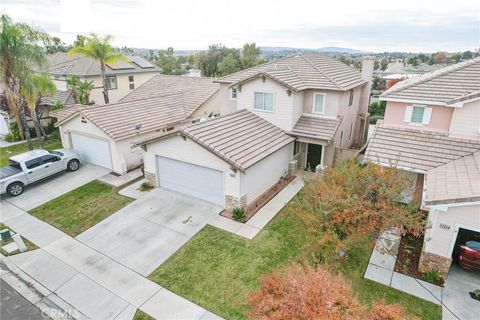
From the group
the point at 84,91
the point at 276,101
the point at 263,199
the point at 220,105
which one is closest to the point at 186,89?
the point at 220,105

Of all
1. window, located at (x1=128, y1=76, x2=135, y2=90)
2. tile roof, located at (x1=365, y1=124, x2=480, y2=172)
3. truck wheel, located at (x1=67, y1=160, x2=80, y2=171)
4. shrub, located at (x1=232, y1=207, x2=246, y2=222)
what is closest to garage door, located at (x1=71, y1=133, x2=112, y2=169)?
truck wheel, located at (x1=67, y1=160, x2=80, y2=171)

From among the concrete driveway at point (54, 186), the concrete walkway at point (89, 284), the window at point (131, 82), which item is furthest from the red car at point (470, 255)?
the window at point (131, 82)

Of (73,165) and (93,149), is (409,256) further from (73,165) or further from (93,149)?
(73,165)

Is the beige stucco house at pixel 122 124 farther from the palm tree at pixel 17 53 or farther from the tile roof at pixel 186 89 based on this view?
the palm tree at pixel 17 53

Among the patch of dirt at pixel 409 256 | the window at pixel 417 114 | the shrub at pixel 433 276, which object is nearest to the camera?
the shrub at pixel 433 276

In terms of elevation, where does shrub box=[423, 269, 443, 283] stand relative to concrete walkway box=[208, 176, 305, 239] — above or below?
above

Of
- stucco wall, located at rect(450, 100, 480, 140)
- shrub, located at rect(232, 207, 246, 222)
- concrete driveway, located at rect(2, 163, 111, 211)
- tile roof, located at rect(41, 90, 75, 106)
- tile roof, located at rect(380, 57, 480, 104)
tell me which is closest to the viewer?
stucco wall, located at rect(450, 100, 480, 140)

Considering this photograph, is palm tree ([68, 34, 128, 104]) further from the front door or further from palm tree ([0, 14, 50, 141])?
the front door
